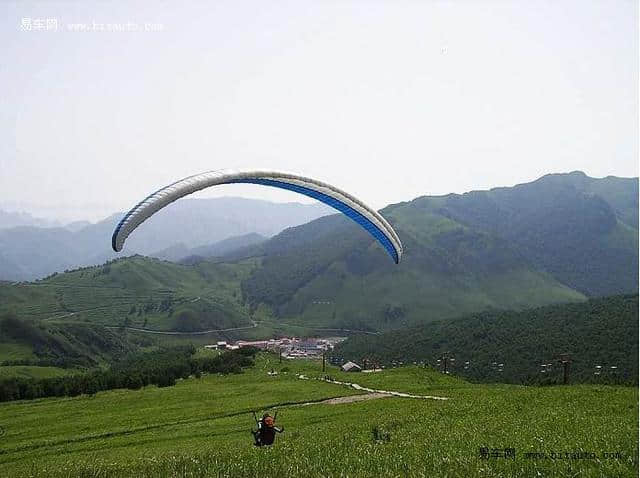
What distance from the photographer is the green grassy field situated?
465 inches

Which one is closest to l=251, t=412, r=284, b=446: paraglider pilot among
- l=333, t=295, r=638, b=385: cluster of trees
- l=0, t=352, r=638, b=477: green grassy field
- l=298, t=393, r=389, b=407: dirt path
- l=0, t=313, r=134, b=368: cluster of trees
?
l=0, t=352, r=638, b=477: green grassy field

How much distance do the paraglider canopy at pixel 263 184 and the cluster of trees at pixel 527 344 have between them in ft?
265

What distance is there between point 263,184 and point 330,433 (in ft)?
34.4

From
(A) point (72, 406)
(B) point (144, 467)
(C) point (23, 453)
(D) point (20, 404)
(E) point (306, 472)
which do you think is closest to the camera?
(E) point (306, 472)

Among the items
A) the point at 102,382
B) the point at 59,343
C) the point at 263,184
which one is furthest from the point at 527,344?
the point at 59,343

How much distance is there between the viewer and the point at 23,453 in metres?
32.9

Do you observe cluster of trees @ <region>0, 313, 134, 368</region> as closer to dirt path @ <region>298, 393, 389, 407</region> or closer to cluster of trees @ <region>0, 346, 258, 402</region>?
cluster of trees @ <region>0, 346, 258, 402</region>

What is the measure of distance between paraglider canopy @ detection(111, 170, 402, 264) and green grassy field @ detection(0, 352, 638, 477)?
7701mm

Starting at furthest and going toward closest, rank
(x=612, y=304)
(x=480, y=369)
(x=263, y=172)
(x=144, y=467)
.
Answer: (x=612, y=304)
(x=480, y=369)
(x=263, y=172)
(x=144, y=467)

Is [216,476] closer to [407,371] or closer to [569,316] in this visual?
[407,371]

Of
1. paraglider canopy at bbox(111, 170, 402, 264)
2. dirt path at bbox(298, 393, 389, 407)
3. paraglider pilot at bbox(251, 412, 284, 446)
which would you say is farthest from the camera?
dirt path at bbox(298, 393, 389, 407)

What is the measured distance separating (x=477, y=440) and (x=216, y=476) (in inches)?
289

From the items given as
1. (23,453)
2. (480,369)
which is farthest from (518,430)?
(480,369)

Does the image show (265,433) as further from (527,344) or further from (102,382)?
(527,344)
